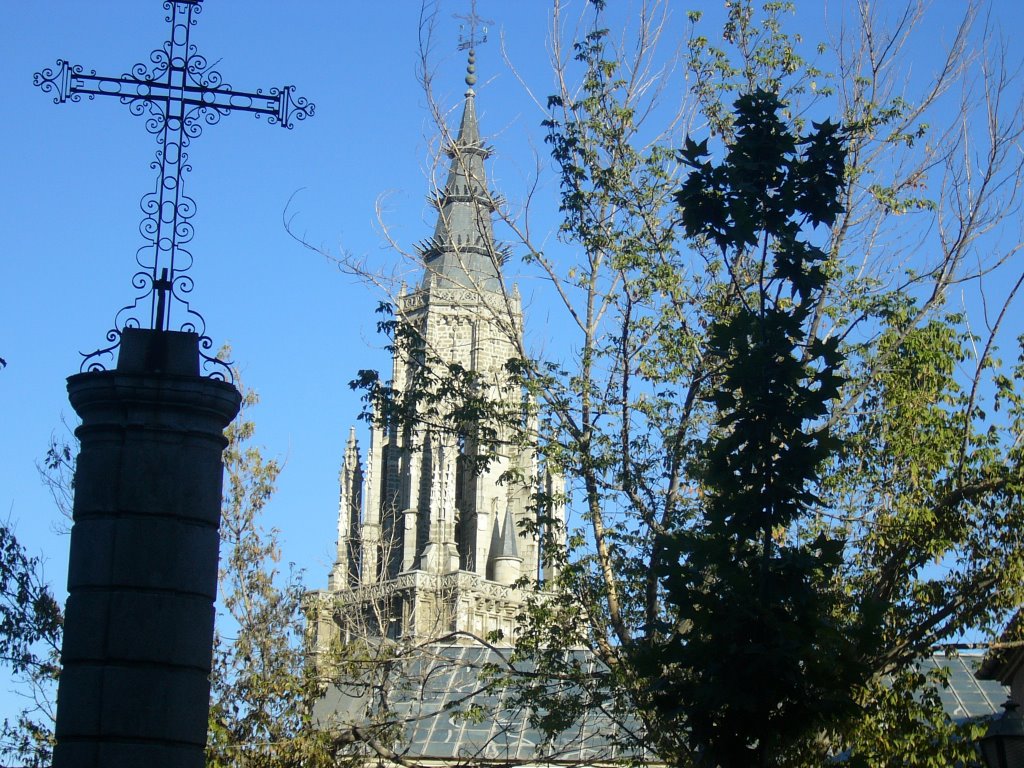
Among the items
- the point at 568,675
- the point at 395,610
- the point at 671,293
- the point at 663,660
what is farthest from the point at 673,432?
the point at 395,610

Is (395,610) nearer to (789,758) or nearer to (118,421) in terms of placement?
(789,758)

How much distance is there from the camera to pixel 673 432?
62.1 ft

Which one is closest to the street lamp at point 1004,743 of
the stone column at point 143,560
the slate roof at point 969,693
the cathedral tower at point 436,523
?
the stone column at point 143,560

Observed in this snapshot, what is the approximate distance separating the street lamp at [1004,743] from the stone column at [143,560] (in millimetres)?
7372

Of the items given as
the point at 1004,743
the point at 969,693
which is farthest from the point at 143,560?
the point at 969,693

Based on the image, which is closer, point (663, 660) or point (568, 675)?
point (663, 660)

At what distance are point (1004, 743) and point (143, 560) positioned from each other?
8005mm

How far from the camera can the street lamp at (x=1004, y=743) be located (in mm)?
13422

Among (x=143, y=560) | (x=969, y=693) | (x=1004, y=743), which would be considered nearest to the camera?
(x=143, y=560)

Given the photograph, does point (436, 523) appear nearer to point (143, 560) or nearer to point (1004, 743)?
point (1004, 743)

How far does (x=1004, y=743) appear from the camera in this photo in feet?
44.2

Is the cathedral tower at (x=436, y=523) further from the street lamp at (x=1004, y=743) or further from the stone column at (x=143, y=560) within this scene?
the stone column at (x=143, y=560)

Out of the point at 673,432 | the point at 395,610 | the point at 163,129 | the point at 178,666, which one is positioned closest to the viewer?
the point at 178,666

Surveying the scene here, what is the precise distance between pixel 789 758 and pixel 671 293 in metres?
5.92
